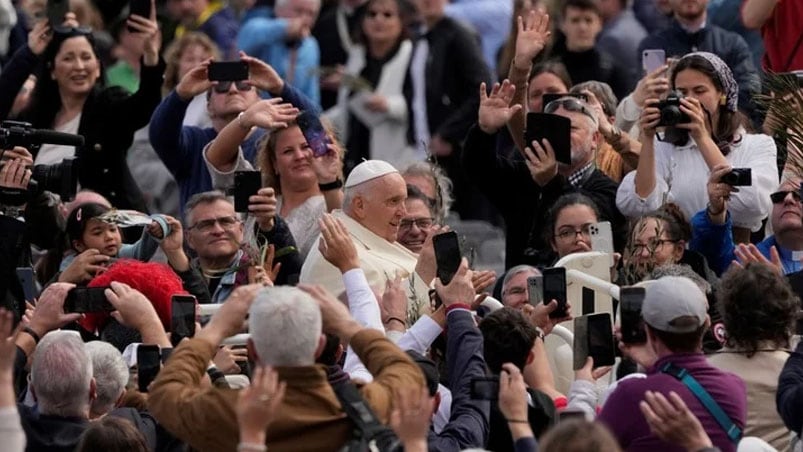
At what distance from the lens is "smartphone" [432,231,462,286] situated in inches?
337

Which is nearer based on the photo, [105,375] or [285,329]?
[285,329]

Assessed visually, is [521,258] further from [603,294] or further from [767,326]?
[767,326]

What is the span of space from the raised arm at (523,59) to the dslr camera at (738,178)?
1494 mm

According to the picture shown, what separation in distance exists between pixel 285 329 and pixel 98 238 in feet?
13.4

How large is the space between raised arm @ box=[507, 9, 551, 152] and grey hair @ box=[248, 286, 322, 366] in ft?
14.4

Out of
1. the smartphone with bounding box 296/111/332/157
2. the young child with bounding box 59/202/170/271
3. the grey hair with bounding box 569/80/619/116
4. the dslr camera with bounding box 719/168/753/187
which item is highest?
the grey hair with bounding box 569/80/619/116

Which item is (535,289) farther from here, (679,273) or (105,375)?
(105,375)

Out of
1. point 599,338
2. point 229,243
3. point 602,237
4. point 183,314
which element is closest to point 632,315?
point 599,338

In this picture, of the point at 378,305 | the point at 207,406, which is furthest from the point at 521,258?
the point at 207,406

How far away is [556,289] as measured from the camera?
895cm

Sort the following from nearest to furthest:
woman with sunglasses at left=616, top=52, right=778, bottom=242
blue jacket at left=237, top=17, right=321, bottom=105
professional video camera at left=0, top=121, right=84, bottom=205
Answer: professional video camera at left=0, top=121, right=84, bottom=205
woman with sunglasses at left=616, top=52, right=778, bottom=242
blue jacket at left=237, top=17, right=321, bottom=105

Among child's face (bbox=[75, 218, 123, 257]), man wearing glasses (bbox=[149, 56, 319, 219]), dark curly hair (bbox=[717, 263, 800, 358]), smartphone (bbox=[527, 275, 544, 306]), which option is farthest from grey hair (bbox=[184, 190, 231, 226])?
dark curly hair (bbox=[717, 263, 800, 358])

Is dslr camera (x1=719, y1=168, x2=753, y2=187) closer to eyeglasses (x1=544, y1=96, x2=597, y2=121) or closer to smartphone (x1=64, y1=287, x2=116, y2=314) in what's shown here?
eyeglasses (x1=544, y1=96, x2=597, y2=121)

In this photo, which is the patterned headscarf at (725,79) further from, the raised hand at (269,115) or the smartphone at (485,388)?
the smartphone at (485,388)
